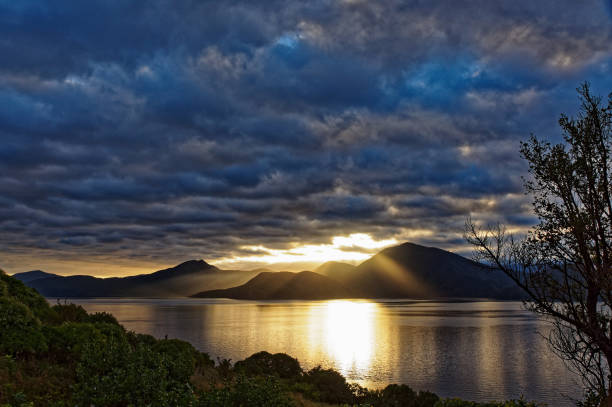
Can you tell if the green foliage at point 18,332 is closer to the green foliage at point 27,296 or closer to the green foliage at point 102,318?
the green foliage at point 27,296

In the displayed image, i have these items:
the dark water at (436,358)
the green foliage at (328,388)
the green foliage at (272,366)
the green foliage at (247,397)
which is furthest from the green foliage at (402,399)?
the green foliage at (247,397)

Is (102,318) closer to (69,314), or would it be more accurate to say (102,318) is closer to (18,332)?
(69,314)

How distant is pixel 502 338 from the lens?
328 ft

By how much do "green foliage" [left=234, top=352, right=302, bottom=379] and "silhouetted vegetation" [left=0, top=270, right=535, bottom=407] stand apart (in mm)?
4960

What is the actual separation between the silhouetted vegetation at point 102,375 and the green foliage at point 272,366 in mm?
4960

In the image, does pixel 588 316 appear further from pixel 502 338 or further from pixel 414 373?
pixel 502 338

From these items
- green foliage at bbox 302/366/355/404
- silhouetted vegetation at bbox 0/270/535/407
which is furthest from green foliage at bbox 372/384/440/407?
green foliage at bbox 302/366/355/404

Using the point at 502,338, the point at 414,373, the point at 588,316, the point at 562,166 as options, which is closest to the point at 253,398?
the point at 588,316

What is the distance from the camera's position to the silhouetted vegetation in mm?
14914

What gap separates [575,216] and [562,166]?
2.12m

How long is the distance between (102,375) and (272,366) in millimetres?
26300

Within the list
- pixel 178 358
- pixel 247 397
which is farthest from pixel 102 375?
pixel 247 397

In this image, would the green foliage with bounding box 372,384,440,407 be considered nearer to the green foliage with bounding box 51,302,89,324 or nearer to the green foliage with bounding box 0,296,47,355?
the green foliage with bounding box 0,296,47,355

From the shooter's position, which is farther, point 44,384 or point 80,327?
point 80,327
